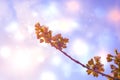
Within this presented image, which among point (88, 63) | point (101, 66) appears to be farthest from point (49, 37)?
point (101, 66)

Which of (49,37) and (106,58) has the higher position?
(106,58)

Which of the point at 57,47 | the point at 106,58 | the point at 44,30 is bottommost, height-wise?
the point at 57,47

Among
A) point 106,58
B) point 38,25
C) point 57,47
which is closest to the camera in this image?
point 57,47

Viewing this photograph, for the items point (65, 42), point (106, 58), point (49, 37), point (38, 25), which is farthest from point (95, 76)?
point (38, 25)

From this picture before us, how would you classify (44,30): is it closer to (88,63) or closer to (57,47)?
(57,47)

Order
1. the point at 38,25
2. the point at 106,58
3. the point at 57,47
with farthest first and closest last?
the point at 106,58, the point at 38,25, the point at 57,47

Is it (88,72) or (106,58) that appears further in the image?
(106,58)
